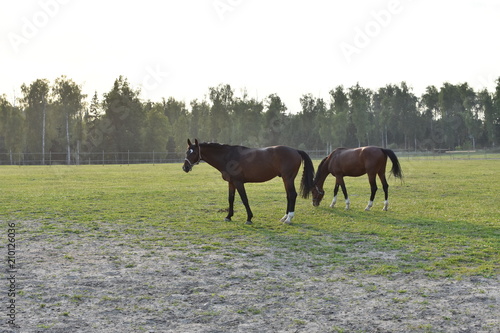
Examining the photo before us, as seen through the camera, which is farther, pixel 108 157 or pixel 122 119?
pixel 122 119

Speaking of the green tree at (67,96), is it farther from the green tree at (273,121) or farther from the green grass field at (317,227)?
the green grass field at (317,227)

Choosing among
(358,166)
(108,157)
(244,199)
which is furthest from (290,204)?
(108,157)

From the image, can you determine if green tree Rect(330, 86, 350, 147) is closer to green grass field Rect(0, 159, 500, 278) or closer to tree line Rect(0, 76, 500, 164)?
tree line Rect(0, 76, 500, 164)

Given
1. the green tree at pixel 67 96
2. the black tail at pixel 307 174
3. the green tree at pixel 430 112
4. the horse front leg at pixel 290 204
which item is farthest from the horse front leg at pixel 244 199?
the green tree at pixel 430 112

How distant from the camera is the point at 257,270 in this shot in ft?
21.7

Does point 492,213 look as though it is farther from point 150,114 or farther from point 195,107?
point 195,107

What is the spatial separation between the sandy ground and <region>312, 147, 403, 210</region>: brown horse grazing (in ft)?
21.2

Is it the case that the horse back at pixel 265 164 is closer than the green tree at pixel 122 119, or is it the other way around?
the horse back at pixel 265 164

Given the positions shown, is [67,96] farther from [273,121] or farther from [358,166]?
[358,166]

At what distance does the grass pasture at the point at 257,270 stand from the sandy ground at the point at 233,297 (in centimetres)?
1

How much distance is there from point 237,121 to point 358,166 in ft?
286

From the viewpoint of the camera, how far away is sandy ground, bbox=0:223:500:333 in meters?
4.49

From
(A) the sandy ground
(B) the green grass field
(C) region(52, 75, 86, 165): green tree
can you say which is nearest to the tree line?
(C) region(52, 75, 86, 165): green tree

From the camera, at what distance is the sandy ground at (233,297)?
4492 millimetres
